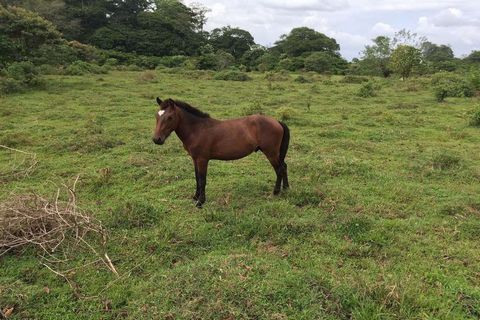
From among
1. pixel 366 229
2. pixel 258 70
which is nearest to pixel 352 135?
pixel 366 229

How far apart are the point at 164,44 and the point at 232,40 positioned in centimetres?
1140

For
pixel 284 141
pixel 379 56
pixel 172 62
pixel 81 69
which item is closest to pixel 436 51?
pixel 379 56

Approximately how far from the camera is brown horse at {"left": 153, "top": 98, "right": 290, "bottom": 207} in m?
6.54

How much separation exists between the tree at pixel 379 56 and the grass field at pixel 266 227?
27347mm

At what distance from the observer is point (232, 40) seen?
57.0 m

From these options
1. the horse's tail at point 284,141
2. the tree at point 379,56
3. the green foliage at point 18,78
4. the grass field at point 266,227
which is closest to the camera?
the grass field at point 266,227

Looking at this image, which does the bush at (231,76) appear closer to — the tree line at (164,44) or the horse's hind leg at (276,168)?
the tree line at (164,44)

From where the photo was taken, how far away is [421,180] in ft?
26.4

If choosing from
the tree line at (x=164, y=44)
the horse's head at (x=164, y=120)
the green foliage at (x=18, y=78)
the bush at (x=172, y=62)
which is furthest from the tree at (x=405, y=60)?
the horse's head at (x=164, y=120)

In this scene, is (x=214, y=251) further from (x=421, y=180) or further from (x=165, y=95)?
(x=165, y=95)

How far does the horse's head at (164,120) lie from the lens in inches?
239

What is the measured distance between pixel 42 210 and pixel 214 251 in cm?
226

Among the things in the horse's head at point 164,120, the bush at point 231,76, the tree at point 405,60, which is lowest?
the bush at point 231,76

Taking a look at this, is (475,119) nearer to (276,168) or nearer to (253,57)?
(276,168)
